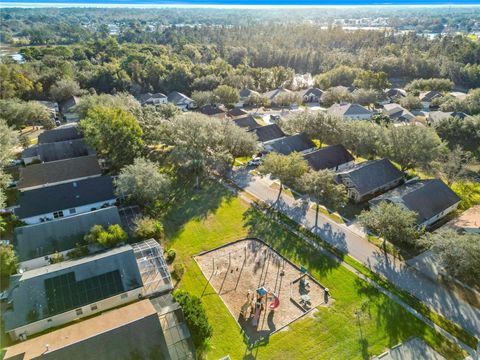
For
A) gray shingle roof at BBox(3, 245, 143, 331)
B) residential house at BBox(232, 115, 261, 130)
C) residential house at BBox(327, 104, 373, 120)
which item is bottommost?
residential house at BBox(327, 104, 373, 120)

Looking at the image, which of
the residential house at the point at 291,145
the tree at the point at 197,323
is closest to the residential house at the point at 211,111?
the residential house at the point at 291,145

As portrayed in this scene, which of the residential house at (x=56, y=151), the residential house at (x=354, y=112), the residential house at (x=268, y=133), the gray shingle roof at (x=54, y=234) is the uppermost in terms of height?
the gray shingle roof at (x=54, y=234)

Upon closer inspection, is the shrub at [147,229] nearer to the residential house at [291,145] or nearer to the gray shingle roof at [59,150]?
the gray shingle roof at [59,150]

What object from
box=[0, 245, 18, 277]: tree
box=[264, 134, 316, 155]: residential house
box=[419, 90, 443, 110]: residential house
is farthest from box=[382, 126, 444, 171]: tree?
box=[419, 90, 443, 110]: residential house

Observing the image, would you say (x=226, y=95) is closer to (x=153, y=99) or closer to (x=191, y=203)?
(x=153, y=99)

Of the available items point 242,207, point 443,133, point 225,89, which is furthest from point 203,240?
point 225,89

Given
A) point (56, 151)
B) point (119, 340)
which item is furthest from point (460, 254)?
point (56, 151)

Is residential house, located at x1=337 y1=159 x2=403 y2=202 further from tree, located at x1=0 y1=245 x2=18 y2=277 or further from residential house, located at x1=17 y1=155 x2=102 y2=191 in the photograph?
tree, located at x1=0 y1=245 x2=18 y2=277
